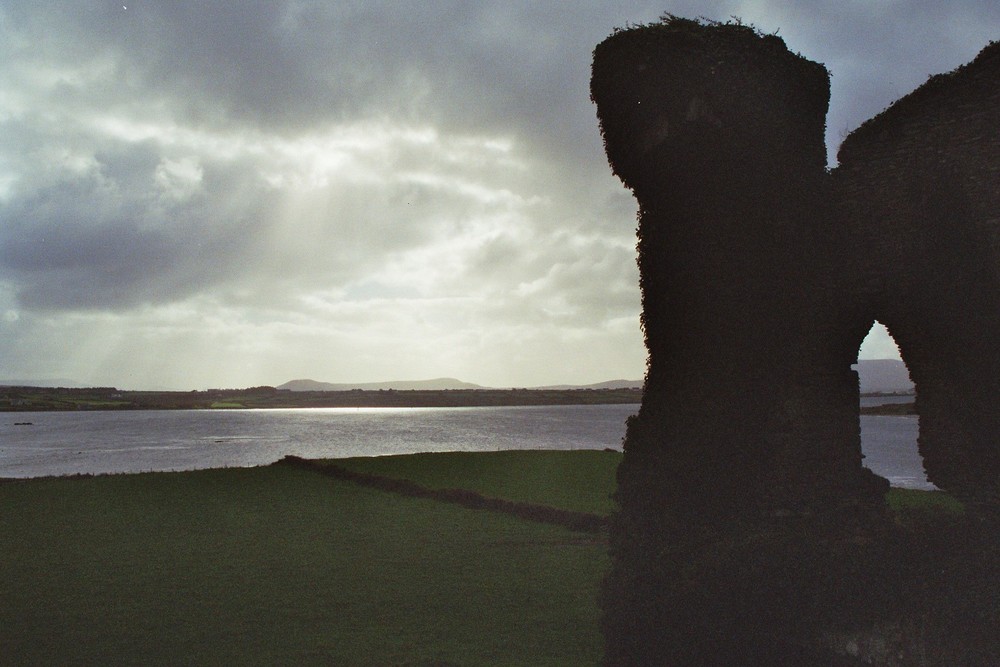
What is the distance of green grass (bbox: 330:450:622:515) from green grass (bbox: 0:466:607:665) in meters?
3.33

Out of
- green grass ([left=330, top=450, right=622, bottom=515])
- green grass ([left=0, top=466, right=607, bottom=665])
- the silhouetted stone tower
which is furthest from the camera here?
green grass ([left=330, top=450, right=622, bottom=515])

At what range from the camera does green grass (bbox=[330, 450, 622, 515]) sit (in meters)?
23.1

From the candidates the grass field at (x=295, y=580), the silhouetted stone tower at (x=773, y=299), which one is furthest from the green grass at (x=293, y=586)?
the silhouetted stone tower at (x=773, y=299)

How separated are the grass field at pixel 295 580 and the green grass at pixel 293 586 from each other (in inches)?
1.7

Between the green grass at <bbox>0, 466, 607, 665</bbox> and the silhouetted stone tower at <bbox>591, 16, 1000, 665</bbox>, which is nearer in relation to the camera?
the silhouetted stone tower at <bbox>591, 16, 1000, 665</bbox>

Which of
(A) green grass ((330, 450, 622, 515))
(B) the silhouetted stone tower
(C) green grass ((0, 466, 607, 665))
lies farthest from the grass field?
(B) the silhouetted stone tower

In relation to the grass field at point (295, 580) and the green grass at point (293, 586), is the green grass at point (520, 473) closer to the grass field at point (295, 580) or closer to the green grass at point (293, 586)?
the grass field at point (295, 580)

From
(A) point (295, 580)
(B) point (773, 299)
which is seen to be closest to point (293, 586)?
(A) point (295, 580)

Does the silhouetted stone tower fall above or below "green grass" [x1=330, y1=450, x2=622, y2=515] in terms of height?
above

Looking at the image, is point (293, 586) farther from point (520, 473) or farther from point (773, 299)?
point (520, 473)

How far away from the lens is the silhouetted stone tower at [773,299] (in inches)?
276

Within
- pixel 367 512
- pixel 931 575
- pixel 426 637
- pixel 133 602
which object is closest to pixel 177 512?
pixel 367 512

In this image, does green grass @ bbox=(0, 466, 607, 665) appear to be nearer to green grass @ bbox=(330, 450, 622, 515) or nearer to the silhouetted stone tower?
the silhouetted stone tower

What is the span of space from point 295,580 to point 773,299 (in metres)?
10.0
